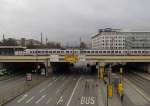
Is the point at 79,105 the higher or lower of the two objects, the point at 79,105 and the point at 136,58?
the lower

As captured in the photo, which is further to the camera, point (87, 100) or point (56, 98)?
point (56, 98)

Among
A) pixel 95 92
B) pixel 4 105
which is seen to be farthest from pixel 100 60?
pixel 4 105

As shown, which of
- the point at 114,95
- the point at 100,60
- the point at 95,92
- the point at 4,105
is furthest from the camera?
the point at 100,60

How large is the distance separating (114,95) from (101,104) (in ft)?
25.4

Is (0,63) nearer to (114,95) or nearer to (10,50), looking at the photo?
(10,50)

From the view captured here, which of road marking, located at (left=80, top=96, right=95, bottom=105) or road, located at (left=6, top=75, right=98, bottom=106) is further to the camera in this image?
road marking, located at (left=80, top=96, right=95, bottom=105)

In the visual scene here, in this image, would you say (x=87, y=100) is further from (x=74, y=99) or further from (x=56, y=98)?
(x=56, y=98)

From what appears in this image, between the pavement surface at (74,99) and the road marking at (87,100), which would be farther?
the road marking at (87,100)

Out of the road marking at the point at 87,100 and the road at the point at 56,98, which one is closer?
the road at the point at 56,98

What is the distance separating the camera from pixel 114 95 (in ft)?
148

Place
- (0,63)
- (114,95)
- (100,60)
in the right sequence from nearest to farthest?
(114,95) → (100,60) → (0,63)

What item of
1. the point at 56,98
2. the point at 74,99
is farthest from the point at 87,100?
the point at 56,98

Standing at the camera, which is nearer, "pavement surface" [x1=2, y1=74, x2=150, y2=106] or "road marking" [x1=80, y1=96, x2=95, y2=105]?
"pavement surface" [x1=2, y1=74, x2=150, y2=106]

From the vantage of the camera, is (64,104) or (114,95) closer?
(64,104)
